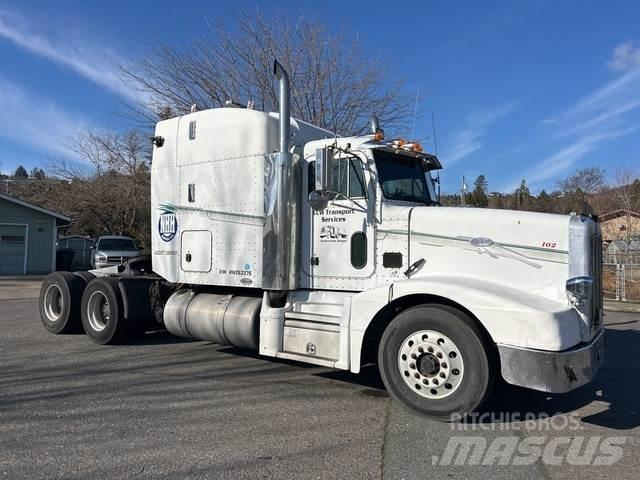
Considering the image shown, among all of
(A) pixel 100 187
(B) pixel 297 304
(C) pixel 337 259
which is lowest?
(B) pixel 297 304

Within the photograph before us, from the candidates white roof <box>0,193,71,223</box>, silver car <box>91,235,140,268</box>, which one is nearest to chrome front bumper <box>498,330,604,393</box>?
silver car <box>91,235,140,268</box>

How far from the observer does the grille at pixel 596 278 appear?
5359 millimetres

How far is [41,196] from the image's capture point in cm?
3812

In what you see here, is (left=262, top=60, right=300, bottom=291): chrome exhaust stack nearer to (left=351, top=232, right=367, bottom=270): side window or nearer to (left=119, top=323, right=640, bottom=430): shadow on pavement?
(left=351, top=232, right=367, bottom=270): side window

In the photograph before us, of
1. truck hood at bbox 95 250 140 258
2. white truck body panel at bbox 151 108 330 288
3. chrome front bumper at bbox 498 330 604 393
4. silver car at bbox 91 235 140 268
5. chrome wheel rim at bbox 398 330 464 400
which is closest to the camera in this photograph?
chrome front bumper at bbox 498 330 604 393

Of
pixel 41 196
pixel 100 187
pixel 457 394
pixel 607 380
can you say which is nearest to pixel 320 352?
pixel 457 394

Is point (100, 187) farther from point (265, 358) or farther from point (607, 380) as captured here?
point (607, 380)

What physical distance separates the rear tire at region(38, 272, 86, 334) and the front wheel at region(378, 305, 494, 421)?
6.37m

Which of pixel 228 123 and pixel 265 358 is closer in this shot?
pixel 228 123

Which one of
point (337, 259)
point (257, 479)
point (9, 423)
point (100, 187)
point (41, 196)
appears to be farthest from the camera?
point (41, 196)

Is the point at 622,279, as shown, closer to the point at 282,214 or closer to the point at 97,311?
the point at 282,214

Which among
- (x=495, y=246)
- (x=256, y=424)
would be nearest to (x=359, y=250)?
(x=495, y=246)

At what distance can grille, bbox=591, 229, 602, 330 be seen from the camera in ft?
17.6

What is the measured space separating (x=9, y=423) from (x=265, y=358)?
11.7 feet
